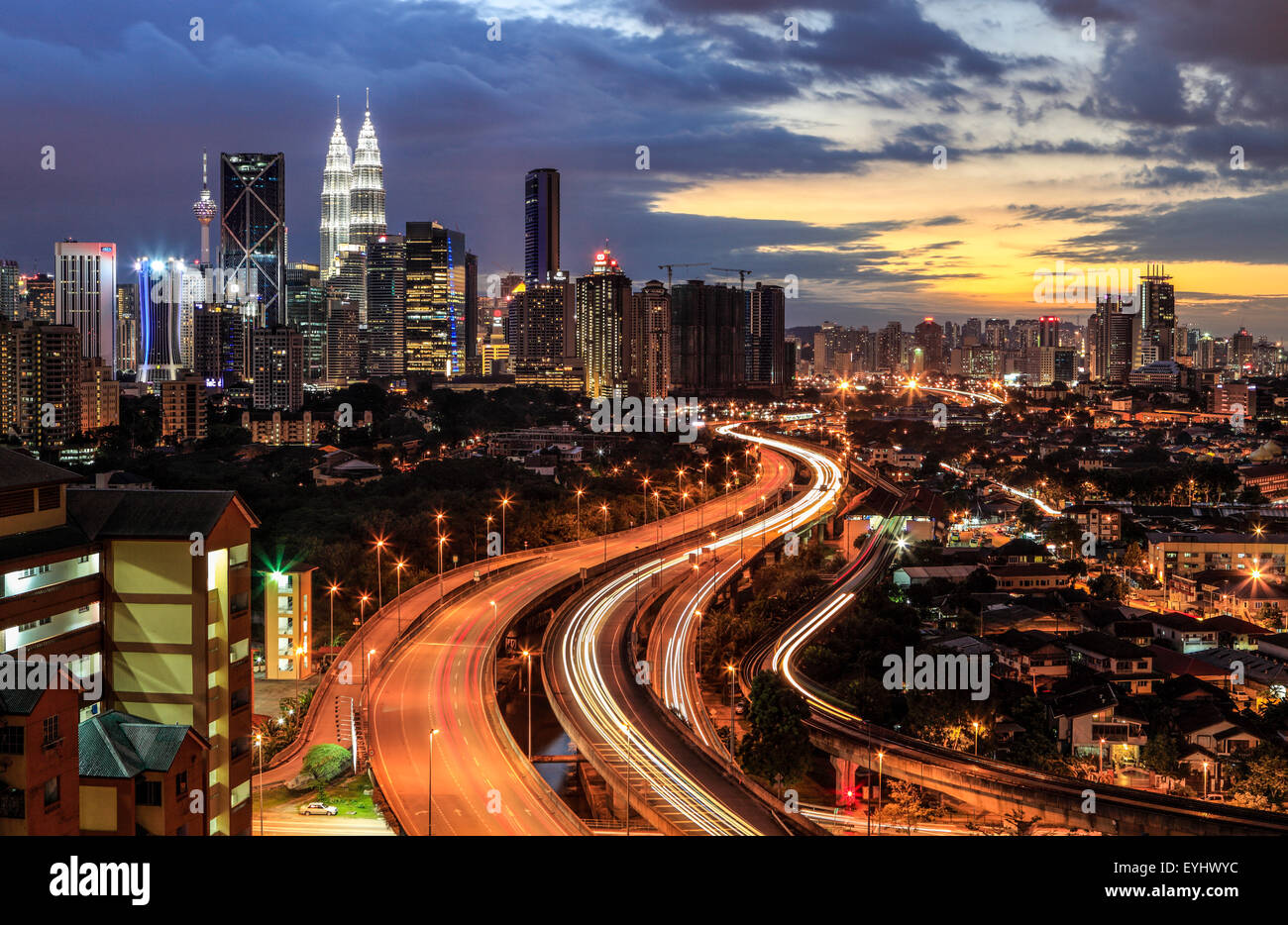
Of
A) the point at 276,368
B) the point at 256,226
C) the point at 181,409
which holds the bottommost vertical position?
the point at 181,409

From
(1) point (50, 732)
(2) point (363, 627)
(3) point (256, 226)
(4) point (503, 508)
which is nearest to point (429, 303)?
(3) point (256, 226)

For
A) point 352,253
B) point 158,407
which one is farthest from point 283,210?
point 158,407

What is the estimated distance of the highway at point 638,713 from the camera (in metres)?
5.97

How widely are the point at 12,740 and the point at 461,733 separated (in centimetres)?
399

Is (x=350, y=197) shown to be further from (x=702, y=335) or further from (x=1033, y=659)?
(x=1033, y=659)

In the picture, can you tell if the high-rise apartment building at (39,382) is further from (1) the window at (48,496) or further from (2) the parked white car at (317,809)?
(1) the window at (48,496)

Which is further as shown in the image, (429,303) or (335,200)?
(335,200)

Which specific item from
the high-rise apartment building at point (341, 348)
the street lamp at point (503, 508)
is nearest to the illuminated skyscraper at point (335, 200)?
the high-rise apartment building at point (341, 348)

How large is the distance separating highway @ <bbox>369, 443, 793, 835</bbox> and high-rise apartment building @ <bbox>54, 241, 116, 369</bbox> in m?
28.6

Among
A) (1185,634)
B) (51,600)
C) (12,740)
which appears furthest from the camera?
(1185,634)

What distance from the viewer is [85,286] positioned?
3653 centimetres

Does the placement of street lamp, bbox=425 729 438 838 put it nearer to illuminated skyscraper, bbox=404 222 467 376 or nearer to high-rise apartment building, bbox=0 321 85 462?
high-rise apartment building, bbox=0 321 85 462

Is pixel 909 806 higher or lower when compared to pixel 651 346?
lower

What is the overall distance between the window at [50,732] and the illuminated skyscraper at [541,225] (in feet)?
172
